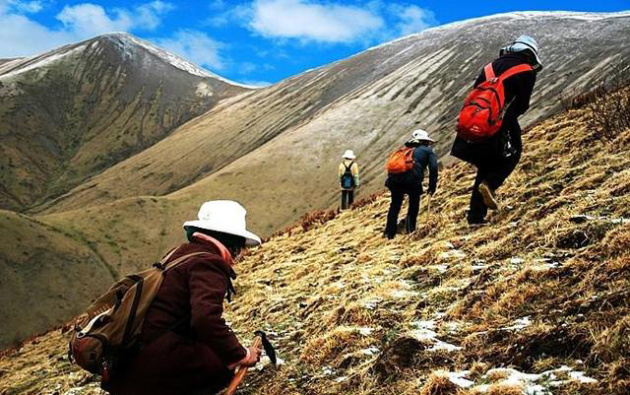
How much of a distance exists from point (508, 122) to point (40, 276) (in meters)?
49.6

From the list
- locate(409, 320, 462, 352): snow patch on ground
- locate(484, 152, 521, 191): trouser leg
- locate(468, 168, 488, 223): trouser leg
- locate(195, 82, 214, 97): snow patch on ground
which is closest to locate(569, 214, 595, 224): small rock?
locate(484, 152, 521, 191): trouser leg

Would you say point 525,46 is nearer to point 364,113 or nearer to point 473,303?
point 473,303

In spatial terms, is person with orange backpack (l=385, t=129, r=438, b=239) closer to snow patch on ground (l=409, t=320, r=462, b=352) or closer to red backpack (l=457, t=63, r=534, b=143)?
red backpack (l=457, t=63, r=534, b=143)

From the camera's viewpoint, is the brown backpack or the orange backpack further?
the orange backpack

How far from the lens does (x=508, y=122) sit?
8.46 m

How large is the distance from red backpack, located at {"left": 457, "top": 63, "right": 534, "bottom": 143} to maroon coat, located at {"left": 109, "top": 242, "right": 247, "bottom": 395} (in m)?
5.05

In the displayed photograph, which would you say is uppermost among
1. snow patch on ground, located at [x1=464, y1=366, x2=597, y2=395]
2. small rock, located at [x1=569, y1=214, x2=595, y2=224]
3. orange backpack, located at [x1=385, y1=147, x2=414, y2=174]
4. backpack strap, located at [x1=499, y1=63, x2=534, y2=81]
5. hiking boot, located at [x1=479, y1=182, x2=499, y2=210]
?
backpack strap, located at [x1=499, y1=63, x2=534, y2=81]

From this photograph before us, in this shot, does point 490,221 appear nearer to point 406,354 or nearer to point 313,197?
point 406,354

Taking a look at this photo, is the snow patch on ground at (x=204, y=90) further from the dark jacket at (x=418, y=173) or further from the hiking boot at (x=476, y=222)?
the hiking boot at (x=476, y=222)

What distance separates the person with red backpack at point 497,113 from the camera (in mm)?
7957

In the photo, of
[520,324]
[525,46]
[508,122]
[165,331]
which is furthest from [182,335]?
[525,46]

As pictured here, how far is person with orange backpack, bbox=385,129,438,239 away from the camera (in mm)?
11758

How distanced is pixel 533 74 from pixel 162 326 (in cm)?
678

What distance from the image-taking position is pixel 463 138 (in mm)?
8320
